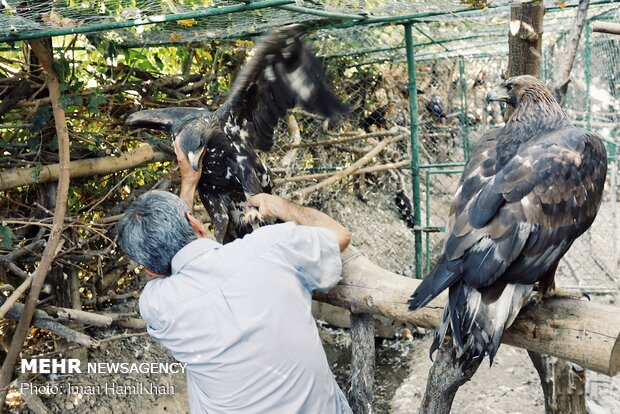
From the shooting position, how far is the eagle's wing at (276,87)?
9.57ft

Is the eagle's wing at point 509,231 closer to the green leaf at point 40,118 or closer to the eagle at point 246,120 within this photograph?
the eagle at point 246,120

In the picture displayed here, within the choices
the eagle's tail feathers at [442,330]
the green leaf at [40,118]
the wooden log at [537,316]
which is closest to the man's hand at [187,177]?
the wooden log at [537,316]

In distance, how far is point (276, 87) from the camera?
3068 mm

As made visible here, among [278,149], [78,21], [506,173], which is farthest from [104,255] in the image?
[506,173]

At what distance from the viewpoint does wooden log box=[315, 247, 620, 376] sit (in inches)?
77.0

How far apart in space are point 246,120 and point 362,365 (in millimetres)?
1348

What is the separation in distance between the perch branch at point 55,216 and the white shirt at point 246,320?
1399 millimetres

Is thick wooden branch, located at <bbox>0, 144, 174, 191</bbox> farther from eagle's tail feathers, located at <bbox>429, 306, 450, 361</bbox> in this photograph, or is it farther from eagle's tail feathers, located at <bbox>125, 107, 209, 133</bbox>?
eagle's tail feathers, located at <bbox>429, 306, 450, 361</bbox>

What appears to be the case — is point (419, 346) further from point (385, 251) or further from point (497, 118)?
point (497, 118)

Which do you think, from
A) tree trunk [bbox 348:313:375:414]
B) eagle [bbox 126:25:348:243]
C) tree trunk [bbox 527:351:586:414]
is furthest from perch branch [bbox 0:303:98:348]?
tree trunk [bbox 527:351:586:414]

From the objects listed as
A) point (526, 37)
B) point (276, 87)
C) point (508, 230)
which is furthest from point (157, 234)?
point (526, 37)

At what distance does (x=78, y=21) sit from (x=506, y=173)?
5.85 ft

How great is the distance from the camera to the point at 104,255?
12.9 ft

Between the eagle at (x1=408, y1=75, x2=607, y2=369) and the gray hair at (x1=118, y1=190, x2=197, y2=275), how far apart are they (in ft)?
2.49
